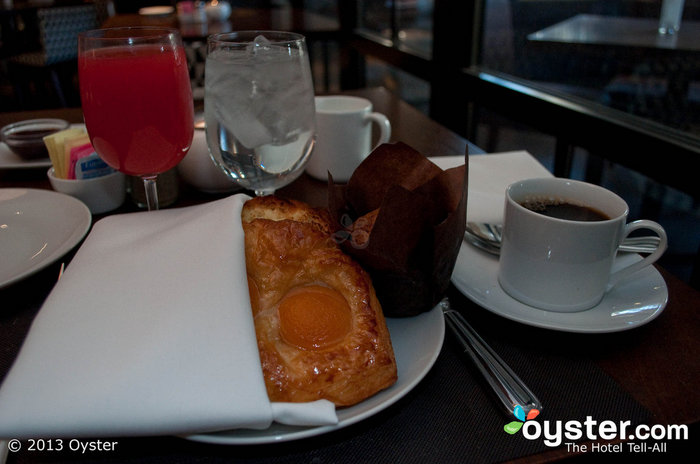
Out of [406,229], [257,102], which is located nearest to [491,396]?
[406,229]

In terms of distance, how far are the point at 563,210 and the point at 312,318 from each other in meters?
0.36

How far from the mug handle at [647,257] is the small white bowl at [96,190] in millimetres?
762

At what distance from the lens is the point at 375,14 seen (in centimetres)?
351

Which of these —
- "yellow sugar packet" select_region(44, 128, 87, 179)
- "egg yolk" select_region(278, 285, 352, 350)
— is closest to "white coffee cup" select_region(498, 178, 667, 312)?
"egg yolk" select_region(278, 285, 352, 350)

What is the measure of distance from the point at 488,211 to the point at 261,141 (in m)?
0.37

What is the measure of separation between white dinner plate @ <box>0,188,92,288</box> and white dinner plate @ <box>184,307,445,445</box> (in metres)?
0.40

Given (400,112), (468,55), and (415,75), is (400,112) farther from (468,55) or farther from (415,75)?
(415,75)

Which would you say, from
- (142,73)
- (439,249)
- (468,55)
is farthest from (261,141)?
(468,55)

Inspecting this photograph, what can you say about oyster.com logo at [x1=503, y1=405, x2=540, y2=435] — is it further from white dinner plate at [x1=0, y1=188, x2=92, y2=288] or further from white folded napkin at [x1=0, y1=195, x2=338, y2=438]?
white dinner plate at [x1=0, y1=188, x2=92, y2=288]

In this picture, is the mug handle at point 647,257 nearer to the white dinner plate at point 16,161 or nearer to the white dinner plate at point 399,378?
the white dinner plate at point 399,378

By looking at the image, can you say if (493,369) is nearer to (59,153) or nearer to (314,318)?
(314,318)

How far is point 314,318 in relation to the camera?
47 cm

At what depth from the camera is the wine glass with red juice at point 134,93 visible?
0.63 metres

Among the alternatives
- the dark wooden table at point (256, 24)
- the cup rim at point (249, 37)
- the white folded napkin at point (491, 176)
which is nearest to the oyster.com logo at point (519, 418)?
the white folded napkin at point (491, 176)
